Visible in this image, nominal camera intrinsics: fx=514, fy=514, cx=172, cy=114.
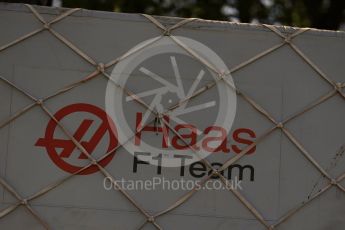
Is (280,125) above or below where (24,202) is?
above

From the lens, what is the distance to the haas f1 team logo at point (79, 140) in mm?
2654

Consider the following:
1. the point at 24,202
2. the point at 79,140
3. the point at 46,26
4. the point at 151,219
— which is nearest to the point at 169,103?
the point at 79,140

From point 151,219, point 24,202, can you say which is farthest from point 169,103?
point 24,202

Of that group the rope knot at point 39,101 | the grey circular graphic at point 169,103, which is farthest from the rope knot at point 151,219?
the rope knot at point 39,101

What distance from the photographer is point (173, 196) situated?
270cm

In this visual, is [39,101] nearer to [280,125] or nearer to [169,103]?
[169,103]

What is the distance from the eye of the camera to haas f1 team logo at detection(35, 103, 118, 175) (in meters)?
2.65

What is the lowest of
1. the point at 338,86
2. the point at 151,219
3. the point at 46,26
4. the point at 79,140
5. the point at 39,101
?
the point at 151,219

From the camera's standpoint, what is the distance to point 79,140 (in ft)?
8.75

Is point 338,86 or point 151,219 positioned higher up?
point 338,86

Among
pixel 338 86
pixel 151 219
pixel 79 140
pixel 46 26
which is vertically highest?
pixel 46 26

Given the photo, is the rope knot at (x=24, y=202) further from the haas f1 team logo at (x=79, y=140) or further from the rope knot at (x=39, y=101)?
the rope knot at (x=39, y=101)

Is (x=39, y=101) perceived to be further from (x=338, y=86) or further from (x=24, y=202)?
(x=338, y=86)

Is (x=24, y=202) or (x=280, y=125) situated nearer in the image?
(x=24, y=202)
